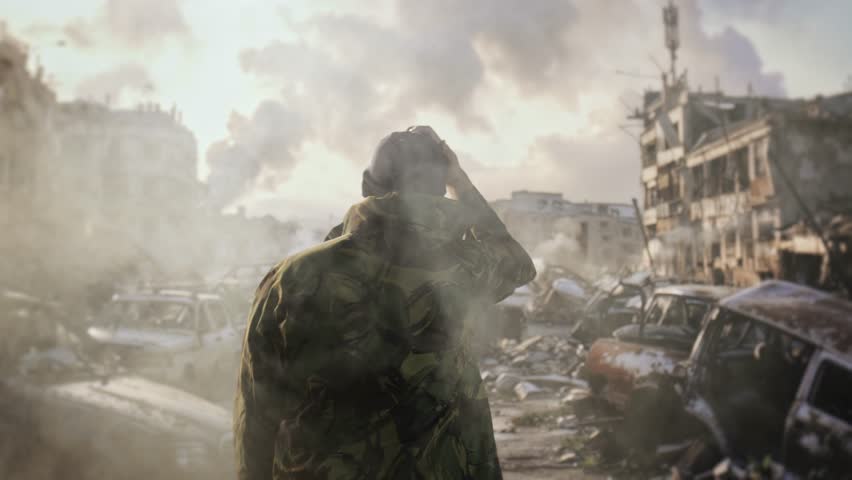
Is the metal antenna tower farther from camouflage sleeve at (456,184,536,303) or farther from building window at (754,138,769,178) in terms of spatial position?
camouflage sleeve at (456,184,536,303)

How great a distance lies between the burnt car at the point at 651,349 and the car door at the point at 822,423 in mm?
1358

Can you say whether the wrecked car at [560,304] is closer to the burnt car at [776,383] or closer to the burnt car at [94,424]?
the burnt car at [776,383]

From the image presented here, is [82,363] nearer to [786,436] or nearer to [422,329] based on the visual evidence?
[422,329]

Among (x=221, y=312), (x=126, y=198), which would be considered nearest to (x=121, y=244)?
(x=126, y=198)

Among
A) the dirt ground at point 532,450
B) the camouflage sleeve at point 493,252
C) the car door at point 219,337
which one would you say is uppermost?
the camouflage sleeve at point 493,252

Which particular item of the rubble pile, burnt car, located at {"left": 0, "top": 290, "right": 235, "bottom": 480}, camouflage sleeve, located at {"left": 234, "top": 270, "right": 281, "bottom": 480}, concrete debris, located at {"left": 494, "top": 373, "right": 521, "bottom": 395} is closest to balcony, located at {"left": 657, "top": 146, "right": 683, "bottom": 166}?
the rubble pile

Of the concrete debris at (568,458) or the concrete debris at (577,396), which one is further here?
the concrete debris at (577,396)

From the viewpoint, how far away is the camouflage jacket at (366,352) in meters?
1.34

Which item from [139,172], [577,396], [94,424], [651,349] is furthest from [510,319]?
[139,172]

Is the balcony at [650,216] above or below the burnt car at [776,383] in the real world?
above

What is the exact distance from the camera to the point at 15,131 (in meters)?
21.1

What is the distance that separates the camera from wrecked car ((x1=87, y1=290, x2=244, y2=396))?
744 centimetres

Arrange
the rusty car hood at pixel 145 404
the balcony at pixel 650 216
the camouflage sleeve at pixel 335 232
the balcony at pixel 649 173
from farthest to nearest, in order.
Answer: the balcony at pixel 649 173
the balcony at pixel 650 216
the rusty car hood at pixel 145 404
the camouflage sleeve at pixel 335 232

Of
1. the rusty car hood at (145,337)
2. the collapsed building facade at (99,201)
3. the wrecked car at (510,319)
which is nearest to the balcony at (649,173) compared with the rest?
the collapsed building facade at (99,201)
